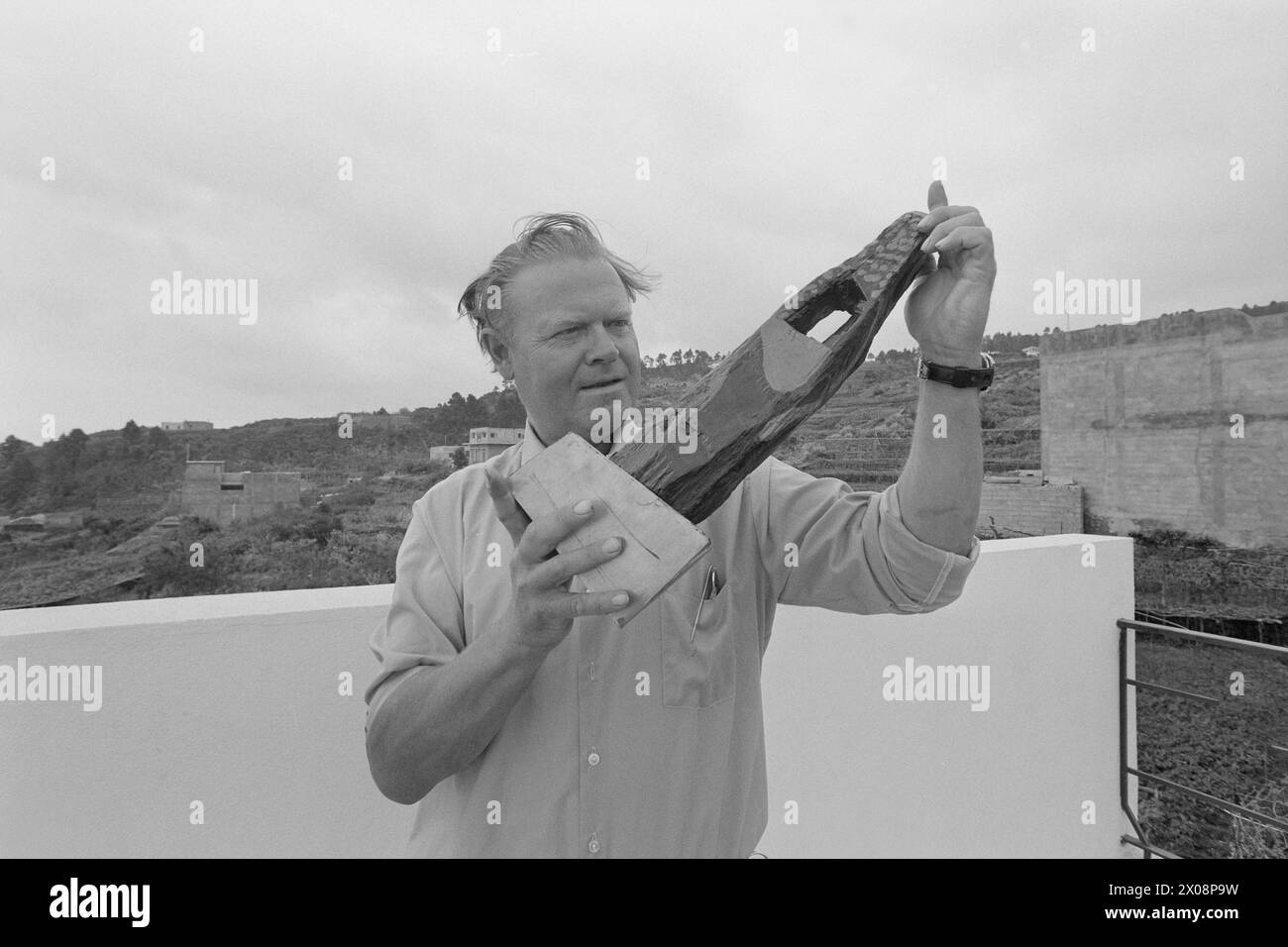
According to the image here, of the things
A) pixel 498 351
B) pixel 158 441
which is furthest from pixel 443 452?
pixel 498 351

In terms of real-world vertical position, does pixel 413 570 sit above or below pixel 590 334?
below

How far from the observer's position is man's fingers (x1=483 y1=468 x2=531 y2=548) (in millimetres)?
1020

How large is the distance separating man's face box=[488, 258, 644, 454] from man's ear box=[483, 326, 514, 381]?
27mm

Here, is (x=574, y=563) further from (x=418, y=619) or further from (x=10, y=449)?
(x=10, y=449)

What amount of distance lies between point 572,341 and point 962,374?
604 millimetres

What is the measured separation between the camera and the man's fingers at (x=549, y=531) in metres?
0.95

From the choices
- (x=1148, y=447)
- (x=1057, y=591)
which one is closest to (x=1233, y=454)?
(x=1148, y=447)

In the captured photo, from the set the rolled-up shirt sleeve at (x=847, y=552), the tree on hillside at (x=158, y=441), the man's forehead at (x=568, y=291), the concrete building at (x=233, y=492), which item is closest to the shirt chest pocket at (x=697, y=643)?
the rolled-up shirt sleeve at (x=847, y=552)

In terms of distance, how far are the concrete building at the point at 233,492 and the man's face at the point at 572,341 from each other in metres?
2.36

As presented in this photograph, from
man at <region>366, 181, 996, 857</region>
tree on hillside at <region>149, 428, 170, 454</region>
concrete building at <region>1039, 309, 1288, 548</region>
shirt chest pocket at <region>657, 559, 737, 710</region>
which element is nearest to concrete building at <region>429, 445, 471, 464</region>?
tree on hillside at <region>149, 428, 170, 454</region>
